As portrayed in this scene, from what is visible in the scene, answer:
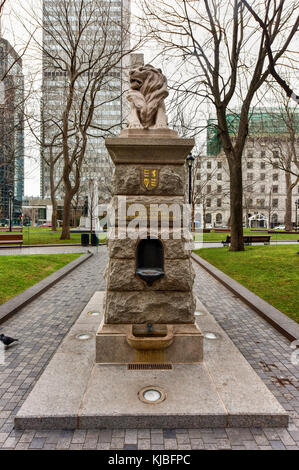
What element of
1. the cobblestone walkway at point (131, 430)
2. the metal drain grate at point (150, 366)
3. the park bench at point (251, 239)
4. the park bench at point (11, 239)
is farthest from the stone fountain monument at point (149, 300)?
the park bench at point (11, 239)

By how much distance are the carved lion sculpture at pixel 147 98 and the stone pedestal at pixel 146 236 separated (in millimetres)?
274

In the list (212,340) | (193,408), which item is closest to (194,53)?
(212,340)

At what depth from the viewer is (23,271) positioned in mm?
10516

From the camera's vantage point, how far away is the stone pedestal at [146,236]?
4.25 metres

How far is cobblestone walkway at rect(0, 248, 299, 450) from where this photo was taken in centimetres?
280

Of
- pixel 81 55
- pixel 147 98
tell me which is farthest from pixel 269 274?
pixel 81 55

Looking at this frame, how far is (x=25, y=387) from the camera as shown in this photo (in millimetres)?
3693

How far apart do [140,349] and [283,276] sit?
7449 millimetres

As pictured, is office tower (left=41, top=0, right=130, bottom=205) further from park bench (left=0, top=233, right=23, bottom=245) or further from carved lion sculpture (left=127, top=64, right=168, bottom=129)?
carved lion sculpture (left=127, top=64, right=168, bottom=129)

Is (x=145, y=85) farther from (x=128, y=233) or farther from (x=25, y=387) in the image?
(x=25, y=387)

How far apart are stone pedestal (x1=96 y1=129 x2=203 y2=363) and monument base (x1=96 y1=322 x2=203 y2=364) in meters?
0.13

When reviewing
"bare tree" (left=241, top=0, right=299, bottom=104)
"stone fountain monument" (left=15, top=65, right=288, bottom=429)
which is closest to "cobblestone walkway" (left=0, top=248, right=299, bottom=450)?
"stone fountain monument" (left=15, top=65, right=288, bottom=429)

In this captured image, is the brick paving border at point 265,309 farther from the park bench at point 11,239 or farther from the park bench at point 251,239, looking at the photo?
the park bench at point 11,239

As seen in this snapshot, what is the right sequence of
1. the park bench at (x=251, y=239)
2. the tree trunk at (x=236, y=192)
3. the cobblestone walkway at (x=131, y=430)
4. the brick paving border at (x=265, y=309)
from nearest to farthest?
the cobblestone walkway at (x=131, y=430), the brick paving border at (x=265, y=309), the tree trunk at (x=236, y=192), the park bench at (x=251, y=239)
